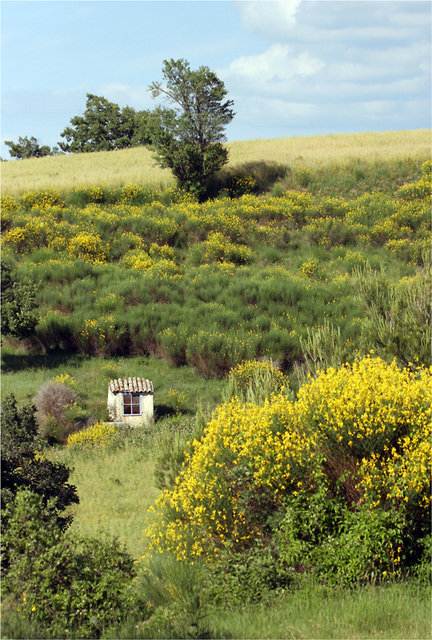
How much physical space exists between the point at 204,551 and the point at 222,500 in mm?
935

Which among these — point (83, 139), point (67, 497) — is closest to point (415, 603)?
point (67, 497)

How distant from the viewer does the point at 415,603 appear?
23.9 feet

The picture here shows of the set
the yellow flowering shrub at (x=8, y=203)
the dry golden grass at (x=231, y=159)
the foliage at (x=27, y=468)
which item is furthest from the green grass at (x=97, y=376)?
the dry golden grass at (x=231, y=159)

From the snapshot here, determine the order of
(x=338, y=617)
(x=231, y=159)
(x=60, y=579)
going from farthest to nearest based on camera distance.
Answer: (x=231, y=159) → (x=60, y=579) → (x=338, y=617)

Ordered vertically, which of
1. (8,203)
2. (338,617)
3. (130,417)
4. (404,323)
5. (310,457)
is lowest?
(130,417)

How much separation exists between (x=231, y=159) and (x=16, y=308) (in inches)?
1135

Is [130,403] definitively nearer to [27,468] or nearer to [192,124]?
[27,468]

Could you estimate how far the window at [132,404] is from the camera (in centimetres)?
2206

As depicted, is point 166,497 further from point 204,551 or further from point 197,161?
point 197,161

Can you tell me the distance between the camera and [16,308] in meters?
25.1

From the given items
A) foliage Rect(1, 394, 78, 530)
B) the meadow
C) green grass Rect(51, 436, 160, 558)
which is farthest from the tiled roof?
foliage Rect(1, 394, 78, 530)

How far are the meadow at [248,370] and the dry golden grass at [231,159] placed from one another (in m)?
0.41

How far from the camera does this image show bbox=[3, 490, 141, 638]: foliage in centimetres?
712

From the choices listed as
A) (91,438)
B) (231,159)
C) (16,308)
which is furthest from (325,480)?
(231,159)
